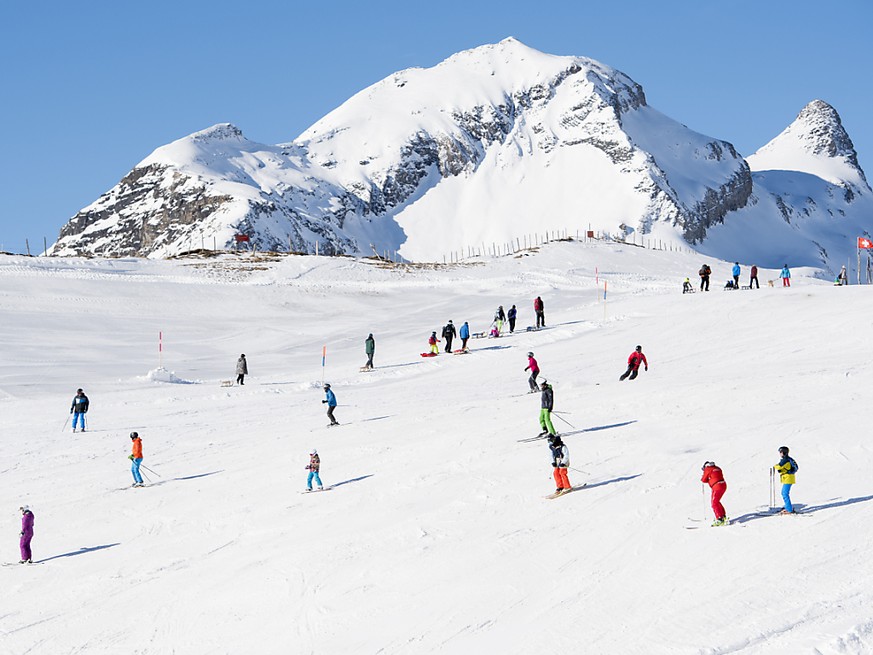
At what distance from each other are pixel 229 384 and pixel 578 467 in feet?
60.9

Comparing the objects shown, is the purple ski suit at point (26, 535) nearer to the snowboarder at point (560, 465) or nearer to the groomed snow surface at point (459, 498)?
the groomed snow surface at point (459, 498)

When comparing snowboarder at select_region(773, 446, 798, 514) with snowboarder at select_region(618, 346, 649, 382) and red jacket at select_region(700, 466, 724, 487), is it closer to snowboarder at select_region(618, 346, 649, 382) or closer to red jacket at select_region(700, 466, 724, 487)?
red jacket at select_region(700, 466, 724, 487)

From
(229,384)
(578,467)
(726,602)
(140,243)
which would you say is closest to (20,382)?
(229,384)

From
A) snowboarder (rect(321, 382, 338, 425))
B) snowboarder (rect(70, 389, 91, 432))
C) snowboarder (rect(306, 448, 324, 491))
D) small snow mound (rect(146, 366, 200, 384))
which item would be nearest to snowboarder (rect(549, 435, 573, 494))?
snowboarder (rect(306, 448, 324, 491))

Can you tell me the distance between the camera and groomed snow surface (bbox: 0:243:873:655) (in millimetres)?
14039

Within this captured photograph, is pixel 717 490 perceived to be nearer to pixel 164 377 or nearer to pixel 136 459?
pixel 136 459

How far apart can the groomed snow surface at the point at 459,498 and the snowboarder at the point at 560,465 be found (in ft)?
1.48

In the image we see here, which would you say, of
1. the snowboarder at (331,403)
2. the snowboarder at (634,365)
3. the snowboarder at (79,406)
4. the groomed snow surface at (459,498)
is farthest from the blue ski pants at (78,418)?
the snowboarder at (634,365)

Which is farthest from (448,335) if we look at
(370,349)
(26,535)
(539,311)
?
(26,535)

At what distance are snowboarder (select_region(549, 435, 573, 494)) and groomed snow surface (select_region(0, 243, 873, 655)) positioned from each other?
0.45m

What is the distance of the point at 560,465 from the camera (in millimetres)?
18719

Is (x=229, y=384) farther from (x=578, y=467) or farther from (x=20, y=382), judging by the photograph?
(x=578, y=467)

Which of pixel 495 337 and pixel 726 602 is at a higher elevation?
pixel 495 337

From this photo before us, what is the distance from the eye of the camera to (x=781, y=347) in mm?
34000
